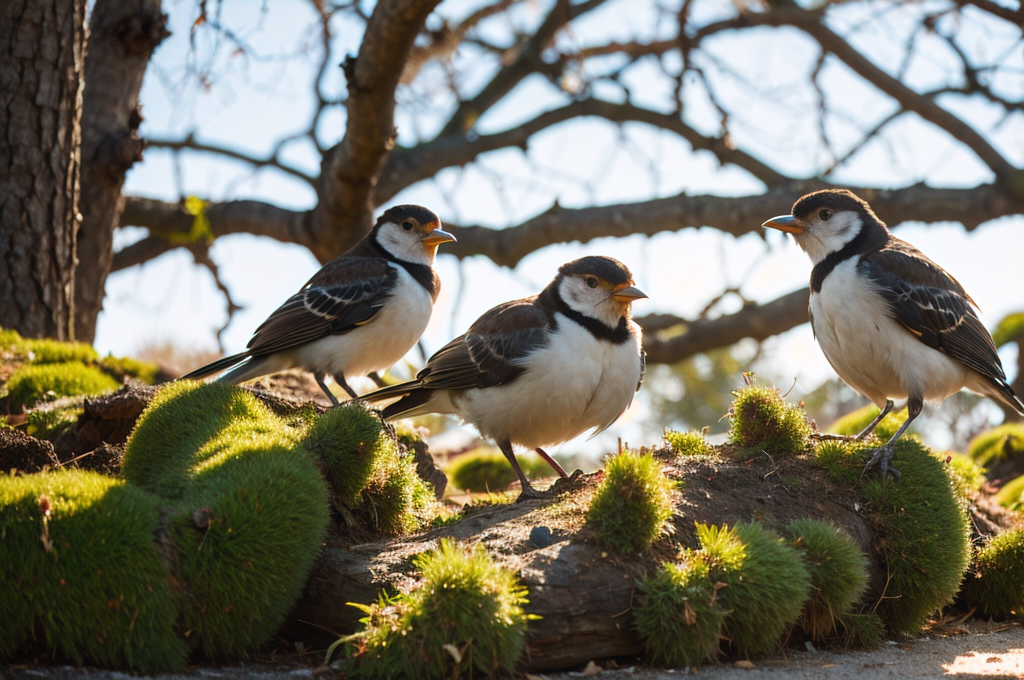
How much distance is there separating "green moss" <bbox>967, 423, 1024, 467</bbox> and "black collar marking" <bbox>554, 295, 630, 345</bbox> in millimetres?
4275

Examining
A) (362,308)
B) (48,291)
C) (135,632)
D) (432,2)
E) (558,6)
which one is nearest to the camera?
(135,632)

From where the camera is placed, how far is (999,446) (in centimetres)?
754

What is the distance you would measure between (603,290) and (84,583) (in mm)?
2831

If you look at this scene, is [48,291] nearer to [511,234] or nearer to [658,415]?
[511,234]

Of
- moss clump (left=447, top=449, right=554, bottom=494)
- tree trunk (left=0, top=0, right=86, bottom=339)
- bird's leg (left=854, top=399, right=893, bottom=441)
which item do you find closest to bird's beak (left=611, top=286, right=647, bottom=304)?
bird's leg (left=854, top=399, right=893, bottom=441)

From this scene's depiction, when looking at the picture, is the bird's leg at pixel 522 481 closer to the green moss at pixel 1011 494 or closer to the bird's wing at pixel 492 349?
the bird's wing at pixel 492 349

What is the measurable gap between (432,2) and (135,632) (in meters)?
5.02

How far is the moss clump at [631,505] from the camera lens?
3486mm

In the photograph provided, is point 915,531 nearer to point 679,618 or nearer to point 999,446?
point 679,618

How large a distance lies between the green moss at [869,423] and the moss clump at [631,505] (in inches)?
93.7

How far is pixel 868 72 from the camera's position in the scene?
10.1m

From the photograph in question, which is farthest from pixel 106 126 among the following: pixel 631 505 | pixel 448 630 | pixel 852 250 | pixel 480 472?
pixel 448 630

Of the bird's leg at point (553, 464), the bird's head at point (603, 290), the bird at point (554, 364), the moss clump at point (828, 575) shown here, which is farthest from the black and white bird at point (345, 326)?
the moss clump at point (828, 575)

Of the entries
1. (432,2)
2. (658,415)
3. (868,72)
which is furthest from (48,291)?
(658,415)
